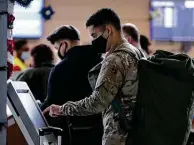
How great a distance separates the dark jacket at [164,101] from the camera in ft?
7.22

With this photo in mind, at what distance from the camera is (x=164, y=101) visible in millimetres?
2201

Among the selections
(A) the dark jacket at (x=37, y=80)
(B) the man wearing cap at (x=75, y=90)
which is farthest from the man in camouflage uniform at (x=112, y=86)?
(A) the dark jacket at (x=37, y=80)

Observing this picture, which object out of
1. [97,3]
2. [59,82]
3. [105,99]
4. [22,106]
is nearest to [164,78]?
[105,99]

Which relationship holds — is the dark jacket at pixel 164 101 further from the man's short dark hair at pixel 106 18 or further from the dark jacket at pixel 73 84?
the dark jacket at pixel 73 84

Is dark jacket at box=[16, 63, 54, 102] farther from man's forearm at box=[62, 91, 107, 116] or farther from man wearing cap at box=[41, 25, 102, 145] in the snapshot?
man's forearm at box=[62, 91, 107, 116]

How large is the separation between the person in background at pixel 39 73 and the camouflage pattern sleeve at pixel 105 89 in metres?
1.48

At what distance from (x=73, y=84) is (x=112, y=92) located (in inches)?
27.7

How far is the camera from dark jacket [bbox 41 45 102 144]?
285 centimetres

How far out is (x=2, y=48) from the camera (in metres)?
1.83

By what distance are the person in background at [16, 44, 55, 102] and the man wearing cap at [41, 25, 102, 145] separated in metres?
0.80

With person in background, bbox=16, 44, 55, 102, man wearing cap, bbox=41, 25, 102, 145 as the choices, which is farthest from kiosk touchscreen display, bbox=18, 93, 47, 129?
person in background, bbox=16, 44, 55, 102

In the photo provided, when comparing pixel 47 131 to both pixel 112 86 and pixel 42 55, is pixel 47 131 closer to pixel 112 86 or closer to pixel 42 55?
pixel 112 86

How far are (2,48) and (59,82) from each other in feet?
3.57

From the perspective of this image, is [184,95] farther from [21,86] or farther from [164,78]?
[21,86]
